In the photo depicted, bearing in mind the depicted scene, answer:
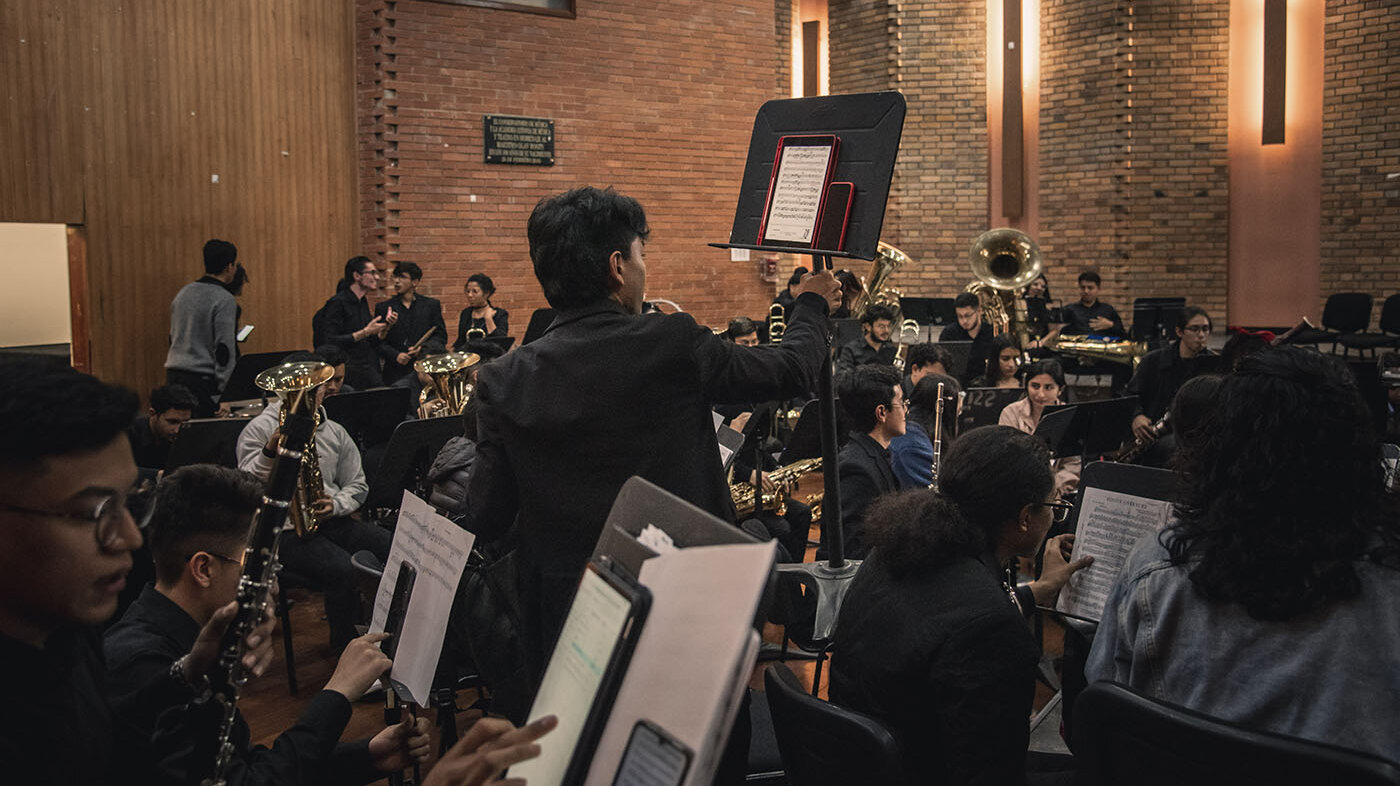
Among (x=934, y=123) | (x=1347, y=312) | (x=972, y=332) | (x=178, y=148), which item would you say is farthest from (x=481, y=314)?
(x=1347, y=312)

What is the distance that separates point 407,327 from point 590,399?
23.2ft

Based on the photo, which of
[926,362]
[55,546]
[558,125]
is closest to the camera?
[55,546]

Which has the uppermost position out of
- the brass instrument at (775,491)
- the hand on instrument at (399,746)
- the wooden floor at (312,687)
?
the hand on instrument at (399,746)

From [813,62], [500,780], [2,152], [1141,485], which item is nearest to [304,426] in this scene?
[500,780]

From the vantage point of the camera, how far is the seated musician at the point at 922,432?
475 centimetres

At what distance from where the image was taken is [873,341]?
887 cm

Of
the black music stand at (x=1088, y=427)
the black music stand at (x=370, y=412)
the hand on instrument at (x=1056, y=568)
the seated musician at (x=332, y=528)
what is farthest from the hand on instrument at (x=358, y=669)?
the black music stand at (x=370, y=412)

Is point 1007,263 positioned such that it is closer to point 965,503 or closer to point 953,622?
point 965,503

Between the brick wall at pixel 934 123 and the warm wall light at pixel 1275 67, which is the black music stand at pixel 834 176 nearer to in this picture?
the brick wall at pixel 934 123

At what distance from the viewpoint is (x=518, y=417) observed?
7.84 feet

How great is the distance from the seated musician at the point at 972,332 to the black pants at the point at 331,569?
17.2ft

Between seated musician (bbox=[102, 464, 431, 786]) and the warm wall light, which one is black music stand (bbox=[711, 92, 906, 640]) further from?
the warm wall light

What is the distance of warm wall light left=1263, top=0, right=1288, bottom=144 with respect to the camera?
42.9ft

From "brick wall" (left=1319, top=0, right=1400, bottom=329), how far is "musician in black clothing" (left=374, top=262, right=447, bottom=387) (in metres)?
10.1
